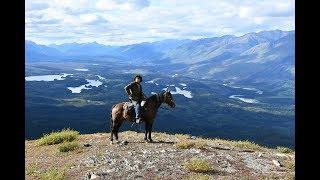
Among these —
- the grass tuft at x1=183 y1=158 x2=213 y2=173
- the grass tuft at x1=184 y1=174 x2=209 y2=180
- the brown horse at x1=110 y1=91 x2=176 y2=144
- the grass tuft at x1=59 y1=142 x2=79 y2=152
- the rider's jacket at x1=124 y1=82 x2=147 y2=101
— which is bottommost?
the grass tuft at x1=184 y1=174 x2=209 y2=180

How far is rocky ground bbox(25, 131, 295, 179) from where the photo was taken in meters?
19.9

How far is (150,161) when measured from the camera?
71.4 feet

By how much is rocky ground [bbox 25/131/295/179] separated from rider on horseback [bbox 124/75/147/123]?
197cm

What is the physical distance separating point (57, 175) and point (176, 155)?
6.55m

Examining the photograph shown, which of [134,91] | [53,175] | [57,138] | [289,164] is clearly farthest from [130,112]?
[289,164]

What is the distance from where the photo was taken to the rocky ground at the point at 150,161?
19.9 m

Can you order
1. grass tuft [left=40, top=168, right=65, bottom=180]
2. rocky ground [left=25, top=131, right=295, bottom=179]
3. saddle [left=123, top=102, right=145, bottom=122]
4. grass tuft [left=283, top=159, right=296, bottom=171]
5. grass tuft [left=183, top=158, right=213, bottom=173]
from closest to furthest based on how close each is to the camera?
grass tuft [left=40, top=168, right=65, bottom=180] → rocky ground [left=25, top=131, right=295, bottom=179] → grass tuft [left=183, top=158, right=213, bottom=173] → grass tuft [left=283, top=159, right=296, bottom=171] → saddle [left=123, top=102, right=145, bottom=122]

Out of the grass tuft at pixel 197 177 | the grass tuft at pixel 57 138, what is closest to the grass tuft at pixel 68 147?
the grass tuft at pixel 57 138

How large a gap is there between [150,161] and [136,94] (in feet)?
17.3

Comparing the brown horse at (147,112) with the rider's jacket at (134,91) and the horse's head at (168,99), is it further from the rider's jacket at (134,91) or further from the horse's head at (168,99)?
the rider's jacket at (134,91)

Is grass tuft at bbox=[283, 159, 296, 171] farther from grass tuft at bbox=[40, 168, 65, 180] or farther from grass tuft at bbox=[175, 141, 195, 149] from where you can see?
grass tuft at bbox=[40, 168, 65, 180]

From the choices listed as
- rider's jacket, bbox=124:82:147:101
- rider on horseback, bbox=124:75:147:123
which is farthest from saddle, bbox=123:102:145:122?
rider's jacket, bbox=124:82:147:101

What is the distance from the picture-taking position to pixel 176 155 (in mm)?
23188
